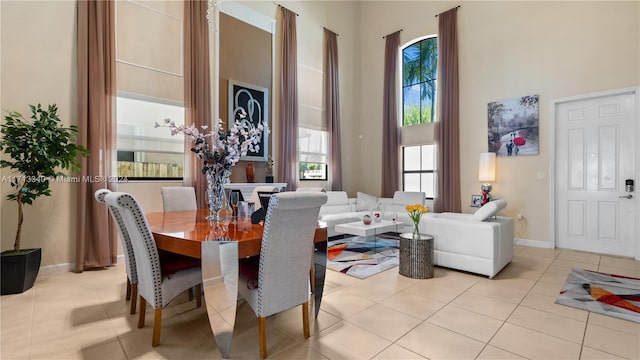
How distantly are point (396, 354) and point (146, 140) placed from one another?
4.14 m

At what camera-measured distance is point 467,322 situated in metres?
2.26

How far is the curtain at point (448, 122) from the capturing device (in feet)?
19.1

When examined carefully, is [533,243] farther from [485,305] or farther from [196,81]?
[196,81]

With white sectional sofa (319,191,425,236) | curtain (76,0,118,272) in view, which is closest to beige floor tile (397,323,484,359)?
white sectional sofa (319,191,425,236)

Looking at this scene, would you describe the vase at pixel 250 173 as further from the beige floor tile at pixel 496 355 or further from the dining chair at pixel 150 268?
the beige floor tile at pixel 496 355

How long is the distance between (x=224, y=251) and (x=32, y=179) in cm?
277

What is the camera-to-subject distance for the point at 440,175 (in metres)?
6.00

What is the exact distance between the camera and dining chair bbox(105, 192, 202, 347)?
5.86ft

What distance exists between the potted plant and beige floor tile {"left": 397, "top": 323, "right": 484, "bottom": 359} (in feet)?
11.5

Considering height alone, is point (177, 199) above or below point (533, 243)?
above

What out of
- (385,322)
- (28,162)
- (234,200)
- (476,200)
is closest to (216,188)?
(234,200)

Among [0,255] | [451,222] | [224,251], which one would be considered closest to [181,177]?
[0,255]

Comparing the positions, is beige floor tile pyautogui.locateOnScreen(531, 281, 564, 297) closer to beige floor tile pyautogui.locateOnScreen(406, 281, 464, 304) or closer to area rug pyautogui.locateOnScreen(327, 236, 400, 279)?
beige floor tile pyautogui.locateOnScreen(406, 281, 464, 304)

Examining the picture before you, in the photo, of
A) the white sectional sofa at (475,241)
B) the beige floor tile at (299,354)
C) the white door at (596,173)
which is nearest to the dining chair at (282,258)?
the beige floor tile at (299,354)
